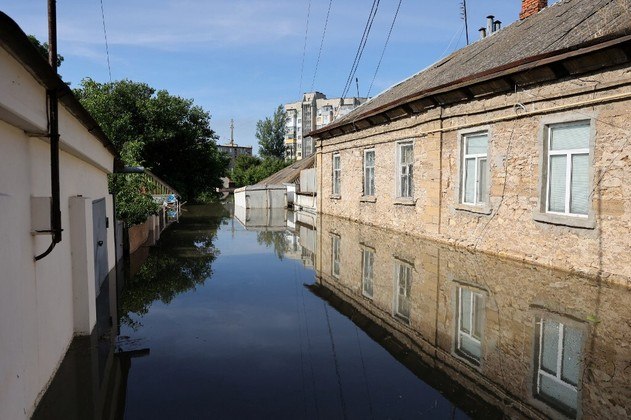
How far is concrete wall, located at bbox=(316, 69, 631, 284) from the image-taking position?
7.54 metres

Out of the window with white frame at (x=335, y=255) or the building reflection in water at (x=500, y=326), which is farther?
the window with white frame at (x=335, y=255)

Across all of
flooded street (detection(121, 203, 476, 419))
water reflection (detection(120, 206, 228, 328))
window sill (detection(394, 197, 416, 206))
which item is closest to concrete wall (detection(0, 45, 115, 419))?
flooded street (detection(121, 203, 476, 419))

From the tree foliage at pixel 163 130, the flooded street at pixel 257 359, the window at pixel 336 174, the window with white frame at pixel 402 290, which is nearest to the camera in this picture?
the flooded street at pixel 257 359

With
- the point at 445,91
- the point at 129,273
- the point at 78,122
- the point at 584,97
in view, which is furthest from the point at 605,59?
the point at 129,273

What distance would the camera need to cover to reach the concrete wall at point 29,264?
3150mm

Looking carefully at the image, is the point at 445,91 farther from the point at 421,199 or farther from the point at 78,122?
the point at 78,122

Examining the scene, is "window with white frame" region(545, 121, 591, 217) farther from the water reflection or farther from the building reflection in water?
the water reflection

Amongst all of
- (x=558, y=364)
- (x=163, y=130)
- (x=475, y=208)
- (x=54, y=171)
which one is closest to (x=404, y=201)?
(x=475, y=208)

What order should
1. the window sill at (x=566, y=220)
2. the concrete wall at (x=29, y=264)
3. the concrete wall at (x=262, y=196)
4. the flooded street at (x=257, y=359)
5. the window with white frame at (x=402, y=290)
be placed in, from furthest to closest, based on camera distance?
the concrete wall at (x=262, y=196) → the window sill at (x=566, y=220) → the window with white frame at (x=402, y=290) → the flooded street at (x=257, y=359) → the concrete wall at (x=29, y=264)

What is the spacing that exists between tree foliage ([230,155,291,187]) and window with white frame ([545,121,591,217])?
46.8 meters

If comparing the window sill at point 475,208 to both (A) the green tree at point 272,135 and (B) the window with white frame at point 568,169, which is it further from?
(A) the green tree at point 272,135

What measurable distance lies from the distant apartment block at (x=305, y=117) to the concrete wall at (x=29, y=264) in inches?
3183

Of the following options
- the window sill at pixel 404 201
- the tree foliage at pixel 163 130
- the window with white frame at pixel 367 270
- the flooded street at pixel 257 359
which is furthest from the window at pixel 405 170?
the tree foliage at pixel 163 130

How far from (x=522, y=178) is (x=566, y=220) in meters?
1.46
